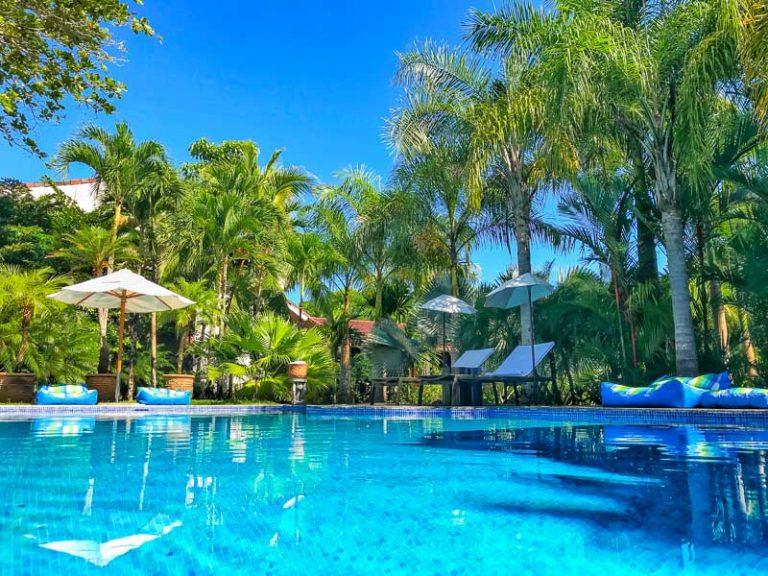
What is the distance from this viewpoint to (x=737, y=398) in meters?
8.76

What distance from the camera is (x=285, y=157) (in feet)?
75.6

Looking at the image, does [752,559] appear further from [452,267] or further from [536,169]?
[452,267]

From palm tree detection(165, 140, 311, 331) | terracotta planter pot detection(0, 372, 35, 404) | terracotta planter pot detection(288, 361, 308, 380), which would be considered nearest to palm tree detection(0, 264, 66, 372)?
terracotta planter pot detection(0, 372, 35, 404)

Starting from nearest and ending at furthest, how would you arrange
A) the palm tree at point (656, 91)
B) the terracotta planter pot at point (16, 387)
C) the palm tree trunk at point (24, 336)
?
the palm tree at point (656, 91) → the terracotta planter pot at point (16, 387) → the palm tree trunk at point (24, 336)

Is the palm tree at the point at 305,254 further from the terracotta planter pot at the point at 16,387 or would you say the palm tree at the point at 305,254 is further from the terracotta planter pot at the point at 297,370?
the terracotta planter pot at the point at 16,387

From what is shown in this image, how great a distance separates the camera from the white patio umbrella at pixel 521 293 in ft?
38.2

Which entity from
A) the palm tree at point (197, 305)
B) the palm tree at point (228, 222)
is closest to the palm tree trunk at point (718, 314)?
the palm tree at point (228, 222)

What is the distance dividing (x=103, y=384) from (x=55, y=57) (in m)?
8.23

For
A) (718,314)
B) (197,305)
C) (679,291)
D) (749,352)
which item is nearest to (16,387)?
(197,305)

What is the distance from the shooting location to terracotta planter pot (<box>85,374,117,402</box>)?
44.8 feet

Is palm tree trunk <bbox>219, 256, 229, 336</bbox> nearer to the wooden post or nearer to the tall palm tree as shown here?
the tall palm tree

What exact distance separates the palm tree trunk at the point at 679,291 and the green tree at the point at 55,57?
8427 mm

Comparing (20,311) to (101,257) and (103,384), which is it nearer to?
(101,257)

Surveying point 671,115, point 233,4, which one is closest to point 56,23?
point 671,115
